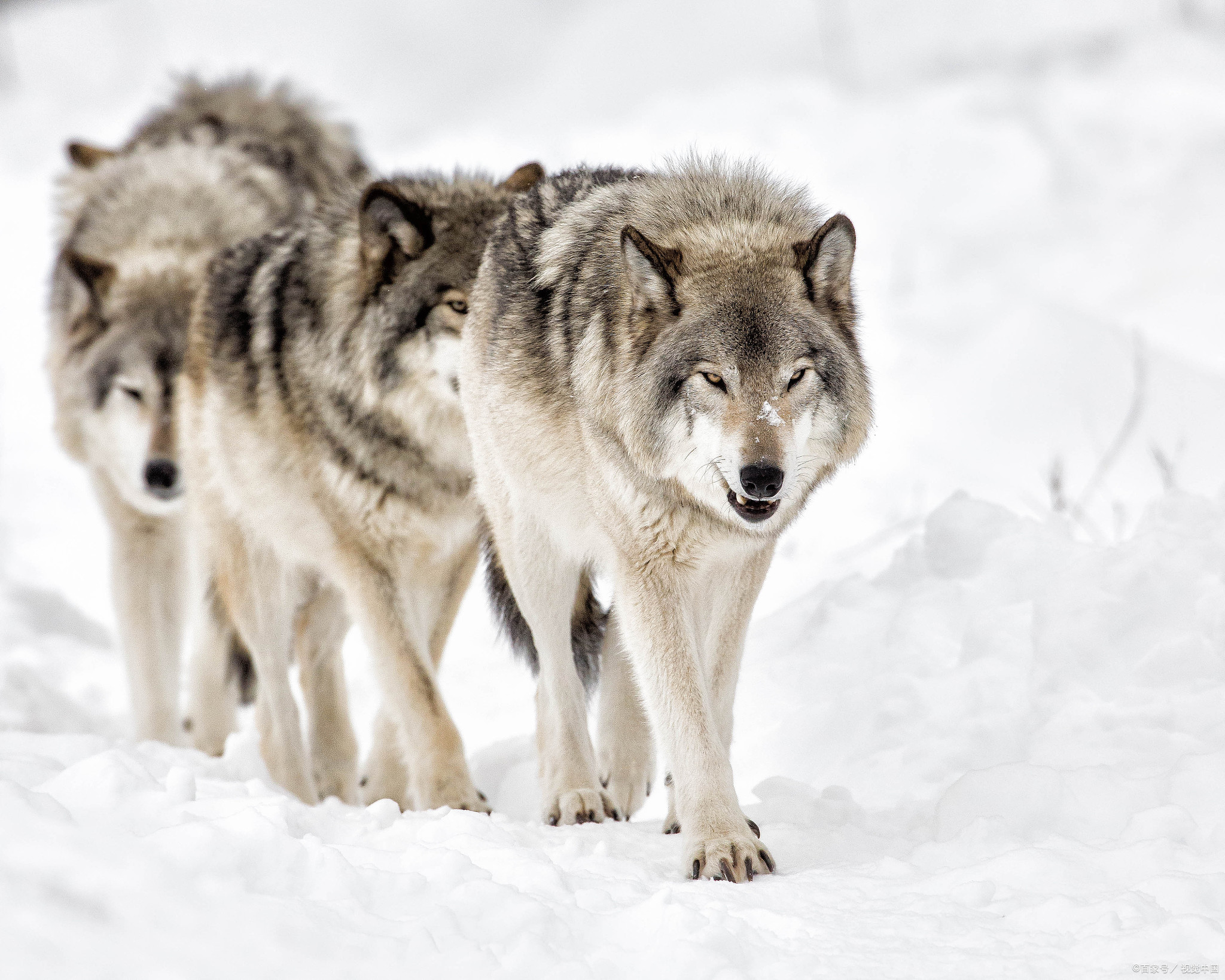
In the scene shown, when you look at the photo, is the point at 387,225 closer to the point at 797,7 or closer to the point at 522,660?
the point at 522,660

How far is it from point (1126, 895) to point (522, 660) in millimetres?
2470

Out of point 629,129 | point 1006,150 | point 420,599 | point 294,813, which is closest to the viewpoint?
point 294,813

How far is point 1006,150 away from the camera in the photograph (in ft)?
42.6

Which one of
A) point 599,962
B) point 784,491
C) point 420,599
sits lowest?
point 599,962

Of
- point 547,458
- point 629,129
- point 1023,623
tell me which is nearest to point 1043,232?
point 629,129

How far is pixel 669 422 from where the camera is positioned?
3223mm

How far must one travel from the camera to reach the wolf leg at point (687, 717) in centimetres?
302

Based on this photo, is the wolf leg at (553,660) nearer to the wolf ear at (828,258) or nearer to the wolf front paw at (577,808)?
the wolf front paw at (577,808)

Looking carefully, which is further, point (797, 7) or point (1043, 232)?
point (797, 7)

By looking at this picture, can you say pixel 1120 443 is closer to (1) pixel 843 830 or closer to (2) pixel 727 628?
(2) pixel 727 628

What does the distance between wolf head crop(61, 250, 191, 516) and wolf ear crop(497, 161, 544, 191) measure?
1.59 metres

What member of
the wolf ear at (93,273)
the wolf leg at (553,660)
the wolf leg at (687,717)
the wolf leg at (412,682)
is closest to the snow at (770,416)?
the wolf leg at (687,717)

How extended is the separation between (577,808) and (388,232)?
6.58ft

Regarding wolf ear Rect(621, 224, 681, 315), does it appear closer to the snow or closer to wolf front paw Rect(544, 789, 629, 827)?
the snow
